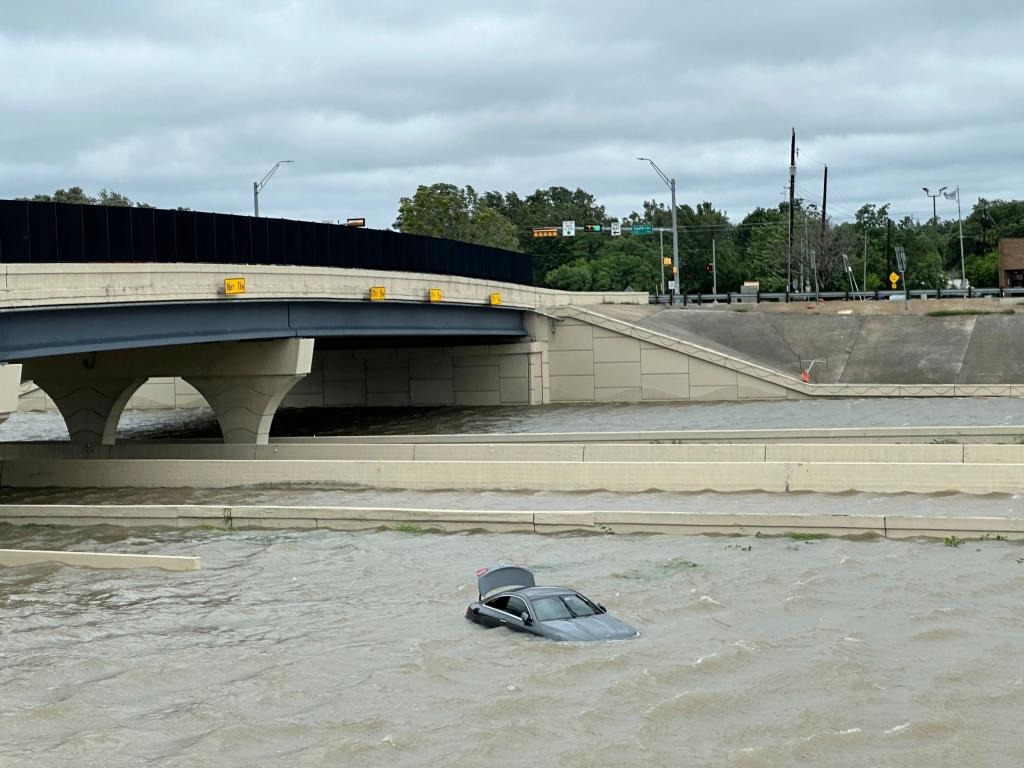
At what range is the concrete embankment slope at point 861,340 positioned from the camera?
193 ft

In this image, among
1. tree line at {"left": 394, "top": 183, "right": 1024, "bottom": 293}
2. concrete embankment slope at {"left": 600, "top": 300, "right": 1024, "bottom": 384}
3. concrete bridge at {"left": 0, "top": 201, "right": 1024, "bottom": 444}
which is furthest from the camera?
tree line at {"left": 394, "top": 183, "right": 1024, "bottom": 293}

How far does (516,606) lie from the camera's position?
20.8 m

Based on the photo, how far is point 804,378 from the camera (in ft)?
196

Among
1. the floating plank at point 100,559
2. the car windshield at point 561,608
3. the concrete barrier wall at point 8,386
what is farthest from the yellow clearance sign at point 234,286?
the car windshield at point 561,608

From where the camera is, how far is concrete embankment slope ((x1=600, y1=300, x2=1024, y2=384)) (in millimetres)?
58812

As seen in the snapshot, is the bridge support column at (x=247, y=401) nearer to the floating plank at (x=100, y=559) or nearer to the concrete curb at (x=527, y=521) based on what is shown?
the concrete curb at (x=527, y=521)

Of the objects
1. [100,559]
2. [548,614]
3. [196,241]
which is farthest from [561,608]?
[196,241]

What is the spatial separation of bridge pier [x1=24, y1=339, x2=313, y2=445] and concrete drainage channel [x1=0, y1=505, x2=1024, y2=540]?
11.6m

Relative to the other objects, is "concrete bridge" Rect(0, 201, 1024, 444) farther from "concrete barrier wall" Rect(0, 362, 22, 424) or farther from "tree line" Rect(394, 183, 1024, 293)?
"tree line" Rect(394, 183, 1024, 293)

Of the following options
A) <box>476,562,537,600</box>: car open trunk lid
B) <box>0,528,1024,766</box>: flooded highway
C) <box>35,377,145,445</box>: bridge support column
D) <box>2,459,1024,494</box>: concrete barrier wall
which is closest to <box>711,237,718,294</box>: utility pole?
<box>35,377,145,445</box>: bridge support column

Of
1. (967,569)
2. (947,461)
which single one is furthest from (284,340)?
(967,569)

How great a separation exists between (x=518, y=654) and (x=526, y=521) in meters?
9.51

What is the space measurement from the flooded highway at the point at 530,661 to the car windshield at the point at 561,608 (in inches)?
18.5

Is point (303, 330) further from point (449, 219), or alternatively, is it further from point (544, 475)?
point (449, 219)
